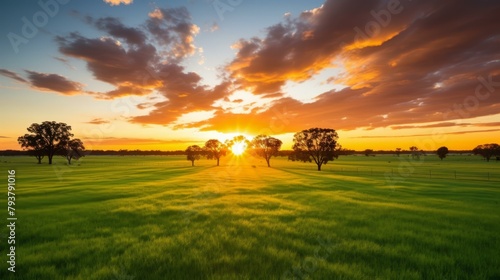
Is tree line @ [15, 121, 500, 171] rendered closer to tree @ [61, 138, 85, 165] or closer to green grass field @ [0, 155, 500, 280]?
tree @ [61, 138, 85, 165]

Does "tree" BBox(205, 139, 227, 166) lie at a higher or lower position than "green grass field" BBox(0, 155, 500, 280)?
higher

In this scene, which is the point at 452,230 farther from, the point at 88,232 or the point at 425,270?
the point at 88,232

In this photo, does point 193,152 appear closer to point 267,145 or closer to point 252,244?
point 267,145

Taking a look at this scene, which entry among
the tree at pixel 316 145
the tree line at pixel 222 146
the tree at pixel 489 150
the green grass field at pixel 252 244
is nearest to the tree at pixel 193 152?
the tree line at pixel 222 146

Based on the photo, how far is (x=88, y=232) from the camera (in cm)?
1193

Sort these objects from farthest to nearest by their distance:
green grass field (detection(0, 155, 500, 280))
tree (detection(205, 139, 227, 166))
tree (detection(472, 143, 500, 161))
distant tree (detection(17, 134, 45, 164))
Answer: tree (detection(472, 143, 500, 161)), tree (detection(205, 139, 227, 166)), distant tree (detection(17, 134, 45, 164)), green grass field (detection(0, 155, 500, 280))

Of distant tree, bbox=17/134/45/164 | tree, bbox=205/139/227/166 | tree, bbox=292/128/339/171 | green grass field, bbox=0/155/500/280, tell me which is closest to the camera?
green grass field, bbox=0/155/500/280

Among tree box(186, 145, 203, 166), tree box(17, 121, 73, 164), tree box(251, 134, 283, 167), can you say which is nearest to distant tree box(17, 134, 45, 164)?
tree box(17, 121, 73, 164)

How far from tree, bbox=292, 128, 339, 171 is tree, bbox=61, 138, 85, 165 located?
4097 inches

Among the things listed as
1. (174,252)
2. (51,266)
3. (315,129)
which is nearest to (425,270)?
(174,252)

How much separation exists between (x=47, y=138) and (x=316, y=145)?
119781mm

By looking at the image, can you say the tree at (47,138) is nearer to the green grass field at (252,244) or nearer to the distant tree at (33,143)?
the distant tree at (33,143)

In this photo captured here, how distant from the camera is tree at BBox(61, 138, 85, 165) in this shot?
Result: 372 feet

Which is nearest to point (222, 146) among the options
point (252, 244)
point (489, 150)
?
point (252, 244)
